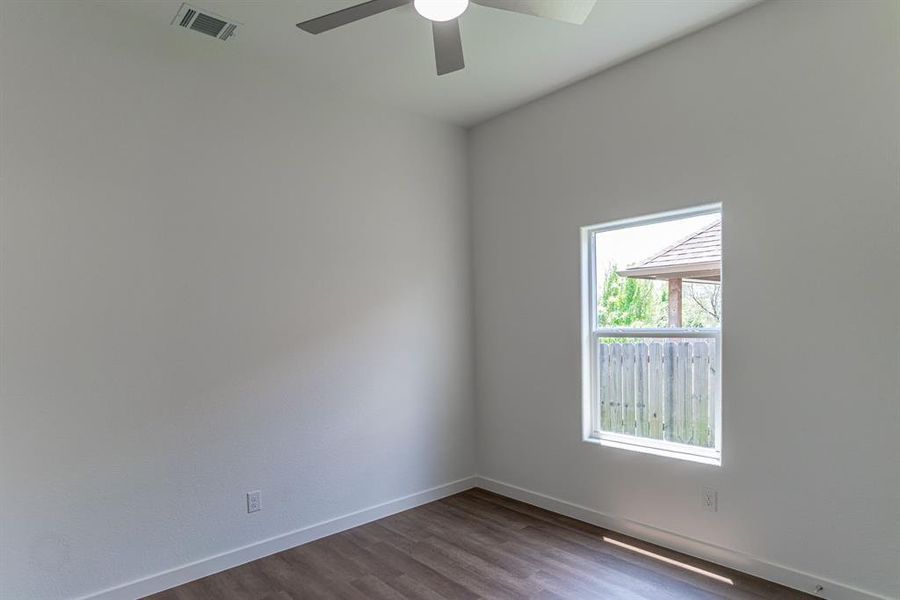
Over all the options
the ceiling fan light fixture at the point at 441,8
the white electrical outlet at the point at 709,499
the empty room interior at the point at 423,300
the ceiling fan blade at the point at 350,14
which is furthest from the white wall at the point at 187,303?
the white electrical outlet at the point at 709,499

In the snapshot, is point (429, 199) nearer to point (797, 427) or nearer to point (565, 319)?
point (565, 319)

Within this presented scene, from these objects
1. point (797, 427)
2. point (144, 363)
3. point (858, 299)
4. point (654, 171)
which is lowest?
point (797, 427)

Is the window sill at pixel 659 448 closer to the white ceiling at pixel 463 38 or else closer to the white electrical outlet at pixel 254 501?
the white electrical outlet at pixel 254 501

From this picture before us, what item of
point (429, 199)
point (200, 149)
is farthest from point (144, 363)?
point (429, 199)

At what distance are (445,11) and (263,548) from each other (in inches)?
122

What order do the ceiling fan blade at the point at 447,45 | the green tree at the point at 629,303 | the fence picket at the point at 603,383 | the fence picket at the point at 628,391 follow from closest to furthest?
the ceiling fan blade at the point at 447,45 → the green tree at the point at 629,303 → the fence picket at the point at 628,391 → the fence picket at the point at 603,383

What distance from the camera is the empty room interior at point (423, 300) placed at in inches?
95.6

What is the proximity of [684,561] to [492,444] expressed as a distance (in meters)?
1.68

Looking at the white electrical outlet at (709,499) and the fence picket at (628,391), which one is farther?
the fence picket at (628,391)

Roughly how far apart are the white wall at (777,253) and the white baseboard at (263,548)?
1096 millimetres

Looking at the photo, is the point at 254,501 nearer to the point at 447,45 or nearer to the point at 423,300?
the point at 423,300

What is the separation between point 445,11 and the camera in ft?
6.72

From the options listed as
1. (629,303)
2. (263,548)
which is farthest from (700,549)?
(263,548)

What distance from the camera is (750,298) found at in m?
2.76
